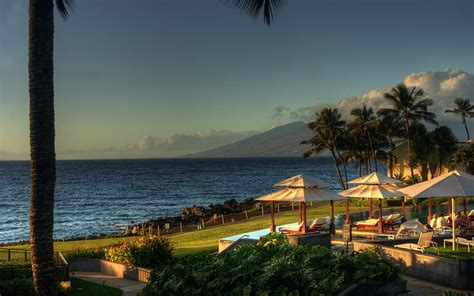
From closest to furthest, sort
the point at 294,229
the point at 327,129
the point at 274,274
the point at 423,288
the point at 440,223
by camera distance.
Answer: the point at 274,274
the point at 423,288
the point at 440,223
the point at 294,229
the point at 327,129

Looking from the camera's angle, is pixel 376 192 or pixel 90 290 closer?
pixel 90 290

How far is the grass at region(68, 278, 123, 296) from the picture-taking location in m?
13.8

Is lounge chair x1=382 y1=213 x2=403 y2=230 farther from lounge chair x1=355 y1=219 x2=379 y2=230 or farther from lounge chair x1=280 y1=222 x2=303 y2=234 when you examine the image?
lounge chair x1=280 y1=222 x2=303 y2=234

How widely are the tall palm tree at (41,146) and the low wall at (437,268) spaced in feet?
28.2

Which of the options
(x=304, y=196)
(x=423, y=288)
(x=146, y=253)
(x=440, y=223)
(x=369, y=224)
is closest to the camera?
(x=423, y=288)

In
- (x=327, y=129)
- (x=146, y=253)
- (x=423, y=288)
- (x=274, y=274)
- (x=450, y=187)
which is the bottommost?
(x=423, y=288)

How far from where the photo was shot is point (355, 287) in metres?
9.52

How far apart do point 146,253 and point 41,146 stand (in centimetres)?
854

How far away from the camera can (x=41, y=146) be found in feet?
30.3

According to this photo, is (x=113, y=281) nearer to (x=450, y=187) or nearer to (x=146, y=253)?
(x=146, y=253)

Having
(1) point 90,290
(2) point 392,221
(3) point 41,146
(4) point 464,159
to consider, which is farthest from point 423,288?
(4) point 464,159

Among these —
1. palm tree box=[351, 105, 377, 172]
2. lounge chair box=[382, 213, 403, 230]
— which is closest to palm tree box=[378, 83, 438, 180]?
palm tree box=[351, 105, 377, 172]

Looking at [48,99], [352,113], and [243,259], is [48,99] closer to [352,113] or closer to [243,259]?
[243,259]

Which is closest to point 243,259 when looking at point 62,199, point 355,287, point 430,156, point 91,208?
point 355,287
